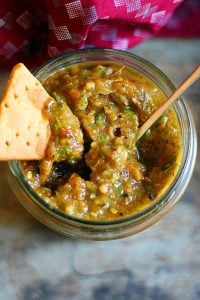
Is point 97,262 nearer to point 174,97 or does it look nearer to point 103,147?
point 103,147

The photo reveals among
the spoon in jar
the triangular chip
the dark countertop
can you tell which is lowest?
the dark countertop

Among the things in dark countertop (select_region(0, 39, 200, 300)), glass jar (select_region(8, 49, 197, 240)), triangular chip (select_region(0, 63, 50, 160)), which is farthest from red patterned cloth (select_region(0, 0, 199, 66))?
dark countertop (select_region(0, 39, 200, 300))

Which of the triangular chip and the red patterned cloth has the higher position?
the red patterned cloth

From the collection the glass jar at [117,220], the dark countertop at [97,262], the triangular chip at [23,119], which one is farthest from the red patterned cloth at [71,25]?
the dark countertop at [97,262]

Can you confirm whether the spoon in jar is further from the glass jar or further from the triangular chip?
the triangular chip

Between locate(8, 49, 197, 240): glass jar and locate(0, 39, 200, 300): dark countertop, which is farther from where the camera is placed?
locate(0, 39, 200, 300): dark countertop

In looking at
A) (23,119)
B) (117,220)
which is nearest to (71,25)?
(23,119)
